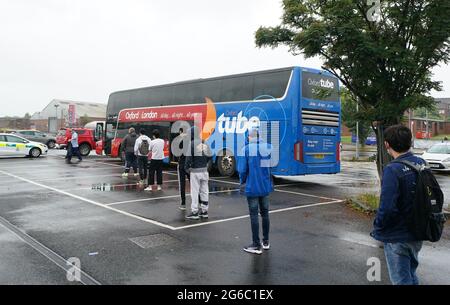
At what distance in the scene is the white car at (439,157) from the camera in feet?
60.8

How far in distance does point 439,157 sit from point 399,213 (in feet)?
58.1

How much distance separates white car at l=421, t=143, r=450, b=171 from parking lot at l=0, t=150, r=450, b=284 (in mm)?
9961

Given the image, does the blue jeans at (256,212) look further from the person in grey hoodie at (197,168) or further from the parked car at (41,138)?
the parked car at (41,138)

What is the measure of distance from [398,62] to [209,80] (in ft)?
29.7

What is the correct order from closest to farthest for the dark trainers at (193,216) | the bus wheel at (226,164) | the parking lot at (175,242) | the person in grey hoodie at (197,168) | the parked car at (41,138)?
the parking lot at (175,242) → the person in grey hoodie at (197,168) → the dark trainers at (193,216) → the bus wheel at (226,164) → the parked car at (41,138)

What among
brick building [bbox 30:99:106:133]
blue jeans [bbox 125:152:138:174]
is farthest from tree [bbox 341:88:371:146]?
brick building [bbox 30:99:106:133]

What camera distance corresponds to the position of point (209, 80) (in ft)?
53.9

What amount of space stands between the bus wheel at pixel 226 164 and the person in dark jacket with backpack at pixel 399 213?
39.1ft

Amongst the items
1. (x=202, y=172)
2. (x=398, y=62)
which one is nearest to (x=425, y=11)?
(x=398, y=62)

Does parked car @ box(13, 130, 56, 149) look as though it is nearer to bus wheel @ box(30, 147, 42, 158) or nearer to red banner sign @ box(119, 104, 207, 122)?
bus wheel @ box(30, 147, 42, 158)

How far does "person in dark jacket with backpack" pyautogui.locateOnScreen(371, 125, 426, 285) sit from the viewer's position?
3416 mm

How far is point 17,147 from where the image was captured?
25016 millimetres

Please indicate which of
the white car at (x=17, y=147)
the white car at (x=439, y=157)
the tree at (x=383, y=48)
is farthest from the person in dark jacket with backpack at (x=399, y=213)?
the white car at (x=17, y=147)
